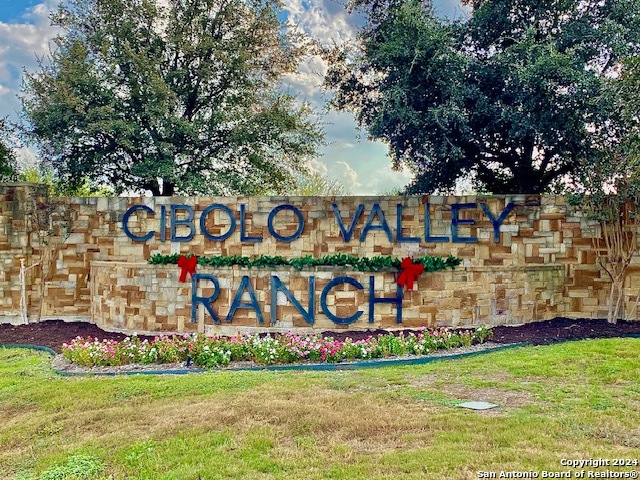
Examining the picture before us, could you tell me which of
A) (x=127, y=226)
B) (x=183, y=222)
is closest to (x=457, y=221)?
(x=183, y=222)

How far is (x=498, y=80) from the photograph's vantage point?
12.4m

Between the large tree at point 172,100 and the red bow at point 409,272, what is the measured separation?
655 centimetres

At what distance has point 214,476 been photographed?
4.09 meters

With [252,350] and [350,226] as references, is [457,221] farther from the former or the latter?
[252,350]

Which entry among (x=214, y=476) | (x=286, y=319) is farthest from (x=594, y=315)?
(x=214, y=476)

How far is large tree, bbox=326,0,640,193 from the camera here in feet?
37.2

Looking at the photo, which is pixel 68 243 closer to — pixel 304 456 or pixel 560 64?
pixel 304 456

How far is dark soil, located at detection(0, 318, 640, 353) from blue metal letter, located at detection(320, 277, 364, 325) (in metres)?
0.28

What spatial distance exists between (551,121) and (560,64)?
1179mm

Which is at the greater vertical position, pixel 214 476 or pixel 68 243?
pixel 68 243

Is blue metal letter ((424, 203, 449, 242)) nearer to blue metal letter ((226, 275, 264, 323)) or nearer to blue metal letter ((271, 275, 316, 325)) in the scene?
blue metal letter ((271, 275, 316, 325))

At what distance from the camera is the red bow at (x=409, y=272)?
10.1 meters

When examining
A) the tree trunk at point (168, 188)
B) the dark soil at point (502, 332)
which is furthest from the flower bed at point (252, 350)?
the tree trunk at point (168, 188)

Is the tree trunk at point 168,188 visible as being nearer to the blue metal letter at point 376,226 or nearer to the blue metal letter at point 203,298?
the blue metal letter at point 203,298
